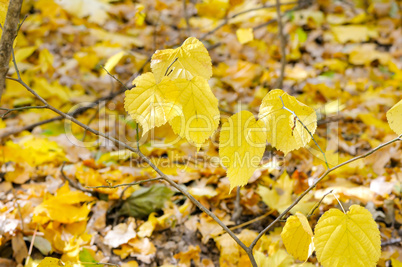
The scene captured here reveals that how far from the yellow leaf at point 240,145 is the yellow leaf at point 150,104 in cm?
15

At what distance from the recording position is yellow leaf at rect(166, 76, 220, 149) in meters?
0.82

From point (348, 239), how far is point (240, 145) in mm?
333

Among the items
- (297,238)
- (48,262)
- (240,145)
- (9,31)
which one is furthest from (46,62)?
(297,238)

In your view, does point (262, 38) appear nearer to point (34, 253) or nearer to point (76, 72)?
point (76, 72)

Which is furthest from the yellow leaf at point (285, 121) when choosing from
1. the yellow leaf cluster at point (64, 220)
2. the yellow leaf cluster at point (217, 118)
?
the yellow leaf cluster at point (64, 220)

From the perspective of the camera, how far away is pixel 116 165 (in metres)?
1.85

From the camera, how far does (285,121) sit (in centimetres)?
84

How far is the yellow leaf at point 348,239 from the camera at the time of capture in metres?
0.75

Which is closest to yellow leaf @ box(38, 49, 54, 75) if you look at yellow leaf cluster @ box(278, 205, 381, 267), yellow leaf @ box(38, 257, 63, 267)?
yellow leaf @ box(38, 257, 63, 267)

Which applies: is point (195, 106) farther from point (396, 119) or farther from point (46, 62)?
point (46, 62)

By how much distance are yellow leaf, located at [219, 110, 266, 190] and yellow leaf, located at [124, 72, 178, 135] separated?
0.15m

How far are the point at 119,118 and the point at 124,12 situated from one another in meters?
1.77

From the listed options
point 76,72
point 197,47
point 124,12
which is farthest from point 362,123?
point 124,12

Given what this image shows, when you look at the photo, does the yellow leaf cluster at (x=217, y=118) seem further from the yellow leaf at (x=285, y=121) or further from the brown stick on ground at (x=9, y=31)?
the brown stick on ground at (x=9, y=31)
